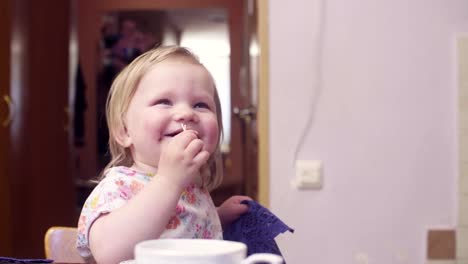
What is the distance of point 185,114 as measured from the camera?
752 millimetres

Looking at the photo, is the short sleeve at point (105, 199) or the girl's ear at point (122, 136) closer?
the short sleeve at point (105, 199)

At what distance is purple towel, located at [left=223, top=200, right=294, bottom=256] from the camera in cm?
82

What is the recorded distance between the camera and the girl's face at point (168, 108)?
0.76 m

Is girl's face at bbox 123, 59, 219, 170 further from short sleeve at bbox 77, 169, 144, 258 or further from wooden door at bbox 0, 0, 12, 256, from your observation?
wooden door at bbox 0, 0, 12, 256

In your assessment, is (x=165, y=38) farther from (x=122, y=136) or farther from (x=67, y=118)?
(x=122, y=136)

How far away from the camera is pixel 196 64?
0.83 m

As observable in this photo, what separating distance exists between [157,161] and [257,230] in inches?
7.0

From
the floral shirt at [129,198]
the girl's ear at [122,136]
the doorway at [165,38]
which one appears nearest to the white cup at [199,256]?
the floral shirt at [129,198]

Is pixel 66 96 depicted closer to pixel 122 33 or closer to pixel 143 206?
pixel 122 33

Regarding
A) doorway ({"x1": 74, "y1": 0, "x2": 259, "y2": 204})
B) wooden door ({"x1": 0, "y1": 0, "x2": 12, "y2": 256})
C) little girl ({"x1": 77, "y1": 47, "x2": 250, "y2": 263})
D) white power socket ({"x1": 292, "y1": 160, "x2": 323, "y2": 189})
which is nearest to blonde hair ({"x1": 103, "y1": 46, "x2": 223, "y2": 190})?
little girl ({"x1": 77, "y1": 47, "x2": 250, "y2": 263})

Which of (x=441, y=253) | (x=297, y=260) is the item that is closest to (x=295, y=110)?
(x=297, y=260)

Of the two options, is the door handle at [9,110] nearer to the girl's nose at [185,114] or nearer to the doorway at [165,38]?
the girl's nose at [185,114]

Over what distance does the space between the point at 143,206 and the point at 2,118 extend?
2437 millimetres

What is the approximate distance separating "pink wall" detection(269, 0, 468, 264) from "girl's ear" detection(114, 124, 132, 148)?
1542 millimetres
